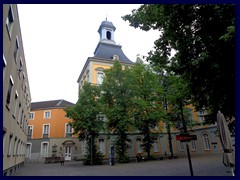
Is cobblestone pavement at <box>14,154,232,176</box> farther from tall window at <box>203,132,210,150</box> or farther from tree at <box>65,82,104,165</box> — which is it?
tall window at <box>203,132,210,150</box>

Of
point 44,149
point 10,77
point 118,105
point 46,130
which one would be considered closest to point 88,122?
point 118,105

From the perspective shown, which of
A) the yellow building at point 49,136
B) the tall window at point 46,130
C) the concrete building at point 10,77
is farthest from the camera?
the tall window at point 46,130

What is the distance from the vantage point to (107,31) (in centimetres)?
4706

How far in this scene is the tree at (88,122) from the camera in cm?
2286

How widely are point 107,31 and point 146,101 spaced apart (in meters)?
26.0

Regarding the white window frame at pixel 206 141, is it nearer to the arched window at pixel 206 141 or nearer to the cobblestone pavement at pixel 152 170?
the arched window at pixel 206 141

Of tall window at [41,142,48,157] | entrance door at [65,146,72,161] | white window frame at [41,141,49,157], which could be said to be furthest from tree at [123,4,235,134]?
tall window at [41,142,48,157]

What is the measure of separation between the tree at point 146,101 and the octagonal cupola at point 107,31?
18346 mm

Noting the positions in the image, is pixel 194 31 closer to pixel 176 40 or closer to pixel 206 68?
pixel 176 40

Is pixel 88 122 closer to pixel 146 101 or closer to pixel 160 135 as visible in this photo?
pixel 146 101

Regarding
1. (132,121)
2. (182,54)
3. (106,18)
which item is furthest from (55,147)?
(182,54)

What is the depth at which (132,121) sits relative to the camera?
80.0 ft

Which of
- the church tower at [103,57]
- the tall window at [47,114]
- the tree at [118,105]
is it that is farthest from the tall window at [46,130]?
the tree at [118,105]

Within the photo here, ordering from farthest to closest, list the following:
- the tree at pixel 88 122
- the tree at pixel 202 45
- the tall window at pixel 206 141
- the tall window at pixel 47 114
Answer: the tall window at pixel 47 114
the tall window at pixel 206 141
the tree at pixel 88 122
the tree at pixel 202 45
